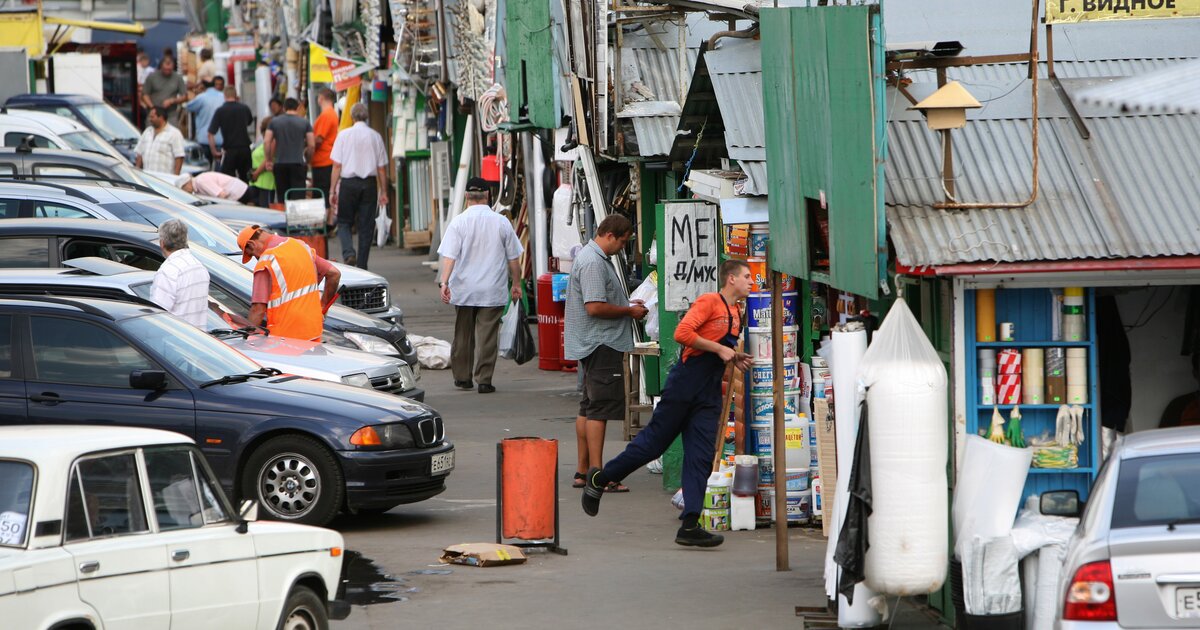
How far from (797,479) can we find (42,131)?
17971 mm

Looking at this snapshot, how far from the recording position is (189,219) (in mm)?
17641

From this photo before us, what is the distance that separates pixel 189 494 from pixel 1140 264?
4375mm

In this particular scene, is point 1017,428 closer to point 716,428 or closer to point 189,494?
point 716,428

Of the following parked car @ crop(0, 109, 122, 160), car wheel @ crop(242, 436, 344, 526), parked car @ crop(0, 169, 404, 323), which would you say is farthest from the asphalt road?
parked car @ crop(0, 109, 122, 160)

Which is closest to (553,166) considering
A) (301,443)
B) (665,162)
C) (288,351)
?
(665,162)

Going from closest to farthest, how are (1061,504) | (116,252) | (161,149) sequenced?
(1061,504), (116,252), (161,149)

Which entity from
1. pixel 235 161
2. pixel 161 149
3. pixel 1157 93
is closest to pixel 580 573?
pixel 1157 93

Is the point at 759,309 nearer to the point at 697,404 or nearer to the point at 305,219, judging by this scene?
the point at 697,404

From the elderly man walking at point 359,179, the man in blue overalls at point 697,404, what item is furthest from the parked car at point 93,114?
the man in blue overalls at point 697,404

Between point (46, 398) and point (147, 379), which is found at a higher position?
point (147, 379)

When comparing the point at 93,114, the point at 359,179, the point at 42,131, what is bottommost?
the point at 359,179

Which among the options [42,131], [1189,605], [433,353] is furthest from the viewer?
[42,131]

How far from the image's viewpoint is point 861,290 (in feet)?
25.5

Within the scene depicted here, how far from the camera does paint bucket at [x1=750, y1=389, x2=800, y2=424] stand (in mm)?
10953
